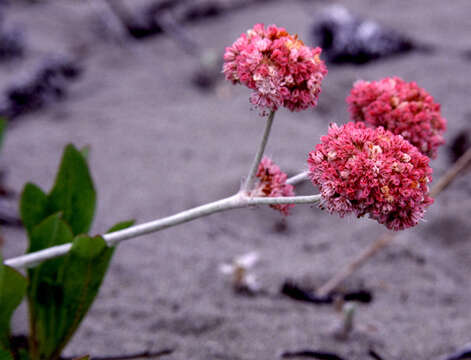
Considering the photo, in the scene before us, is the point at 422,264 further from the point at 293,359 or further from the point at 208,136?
the point at 208,136

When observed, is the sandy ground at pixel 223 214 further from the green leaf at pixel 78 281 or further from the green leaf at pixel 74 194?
the green leaf at pixel 74 194

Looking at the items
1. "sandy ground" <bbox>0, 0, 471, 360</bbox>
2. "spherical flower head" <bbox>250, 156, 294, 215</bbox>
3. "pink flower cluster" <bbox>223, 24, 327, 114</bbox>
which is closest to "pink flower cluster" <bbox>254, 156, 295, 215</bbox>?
"spherical flower head" <bbox>250, 156, 294, 215</bbox>

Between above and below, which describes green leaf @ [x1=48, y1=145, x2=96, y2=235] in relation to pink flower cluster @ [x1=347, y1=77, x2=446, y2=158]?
below

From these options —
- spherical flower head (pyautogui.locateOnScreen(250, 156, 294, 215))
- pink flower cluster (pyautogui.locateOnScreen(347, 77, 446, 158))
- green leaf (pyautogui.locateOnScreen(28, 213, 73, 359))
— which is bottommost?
green leaf (pyautogui.locateOnScreen(28, 213, 73, 359))

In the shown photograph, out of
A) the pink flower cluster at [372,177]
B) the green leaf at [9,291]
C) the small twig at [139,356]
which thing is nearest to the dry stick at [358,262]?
the small twig at [139,356]

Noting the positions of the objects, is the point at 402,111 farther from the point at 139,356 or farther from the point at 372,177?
the point at 139,356

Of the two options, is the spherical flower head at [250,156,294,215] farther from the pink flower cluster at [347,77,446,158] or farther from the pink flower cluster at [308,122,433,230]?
the pink flower cluster at [347,77,446,158]

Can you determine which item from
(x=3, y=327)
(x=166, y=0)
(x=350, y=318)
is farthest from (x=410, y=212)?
(x=166, y=0)
